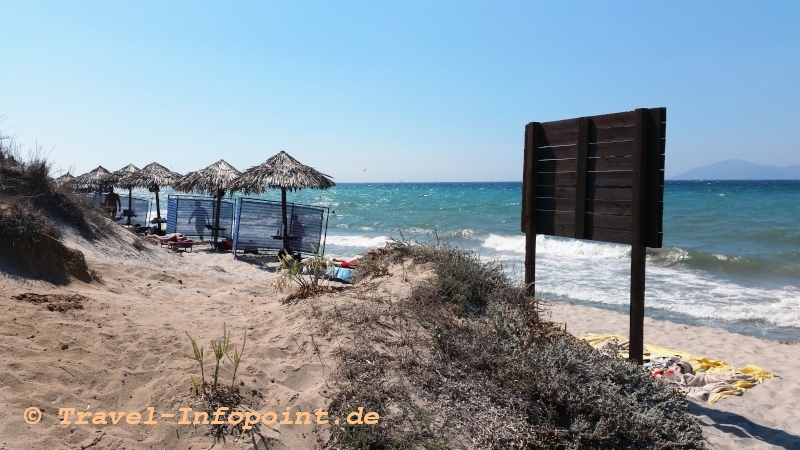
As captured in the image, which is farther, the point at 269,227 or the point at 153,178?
the point at 153,178

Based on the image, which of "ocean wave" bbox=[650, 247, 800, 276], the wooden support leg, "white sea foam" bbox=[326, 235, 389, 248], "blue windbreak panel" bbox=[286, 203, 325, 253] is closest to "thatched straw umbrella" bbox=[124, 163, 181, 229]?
"blue windbreak panel" bbox=[286, 203, 325, 253]

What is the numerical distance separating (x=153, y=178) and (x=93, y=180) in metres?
3.84

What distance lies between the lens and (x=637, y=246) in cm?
456

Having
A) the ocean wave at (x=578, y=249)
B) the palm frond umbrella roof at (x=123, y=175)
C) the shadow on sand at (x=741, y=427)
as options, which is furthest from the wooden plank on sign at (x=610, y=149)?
the palm frond umbrella roof at (x=123, y=175)

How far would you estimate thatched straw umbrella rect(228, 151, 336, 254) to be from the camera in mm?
14031

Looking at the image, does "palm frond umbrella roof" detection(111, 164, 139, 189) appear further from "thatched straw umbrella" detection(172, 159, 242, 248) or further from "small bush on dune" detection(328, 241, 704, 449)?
"small bush on dune" detection(328, 241, 704, 449)

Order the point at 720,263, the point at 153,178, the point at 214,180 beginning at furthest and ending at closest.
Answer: the point at 153,178, the point at 214,180, the point at 720,263

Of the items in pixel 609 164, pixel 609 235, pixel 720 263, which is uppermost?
pixel 609 164

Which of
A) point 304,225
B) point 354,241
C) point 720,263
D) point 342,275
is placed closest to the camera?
point 342,275

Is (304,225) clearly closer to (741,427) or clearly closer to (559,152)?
(559,152)

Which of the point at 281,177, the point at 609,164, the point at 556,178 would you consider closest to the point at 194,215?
the point at 281,177

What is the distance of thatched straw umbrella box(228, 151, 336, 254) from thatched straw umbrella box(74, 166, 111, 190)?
34.1ft

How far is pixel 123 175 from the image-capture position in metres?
22.1

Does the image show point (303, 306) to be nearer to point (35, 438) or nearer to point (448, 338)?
point (448, 338)
